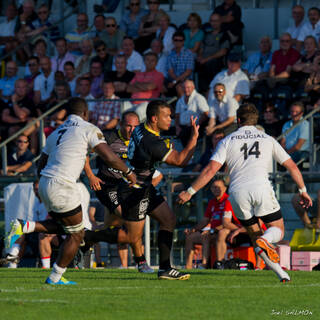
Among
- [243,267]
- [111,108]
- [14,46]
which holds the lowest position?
[243,267]

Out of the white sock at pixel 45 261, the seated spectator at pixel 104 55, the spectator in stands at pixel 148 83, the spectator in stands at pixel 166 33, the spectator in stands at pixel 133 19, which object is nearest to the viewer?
the white sock at pixel 45 261

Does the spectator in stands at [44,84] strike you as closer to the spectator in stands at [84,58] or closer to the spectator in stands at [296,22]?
the spectator in stands at [84,58]

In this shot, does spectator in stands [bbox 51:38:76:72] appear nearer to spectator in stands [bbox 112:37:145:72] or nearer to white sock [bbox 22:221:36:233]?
spectator in stands [bbox 112:37:145:72]

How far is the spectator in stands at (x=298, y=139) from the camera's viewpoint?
15578mm

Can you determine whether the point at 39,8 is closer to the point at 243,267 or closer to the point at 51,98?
the point at 51,98

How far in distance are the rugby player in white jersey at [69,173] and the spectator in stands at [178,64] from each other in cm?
851

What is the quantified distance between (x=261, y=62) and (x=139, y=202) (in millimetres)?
7283

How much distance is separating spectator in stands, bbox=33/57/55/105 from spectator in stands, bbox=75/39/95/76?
601 millimetres

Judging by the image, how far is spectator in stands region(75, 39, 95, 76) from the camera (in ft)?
64.8

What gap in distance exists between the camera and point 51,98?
63.0 feet

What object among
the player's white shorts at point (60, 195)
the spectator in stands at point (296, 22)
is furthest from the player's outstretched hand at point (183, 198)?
the spectator in stands at point (296, 22)

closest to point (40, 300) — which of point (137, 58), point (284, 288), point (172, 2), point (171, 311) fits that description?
point (171, 311)

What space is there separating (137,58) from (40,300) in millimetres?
11550

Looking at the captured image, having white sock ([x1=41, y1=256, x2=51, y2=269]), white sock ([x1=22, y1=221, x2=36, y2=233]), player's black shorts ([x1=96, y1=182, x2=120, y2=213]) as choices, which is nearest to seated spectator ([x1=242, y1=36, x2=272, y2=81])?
white sock ([x1=41, y1=256, x2=51, y2=269])
